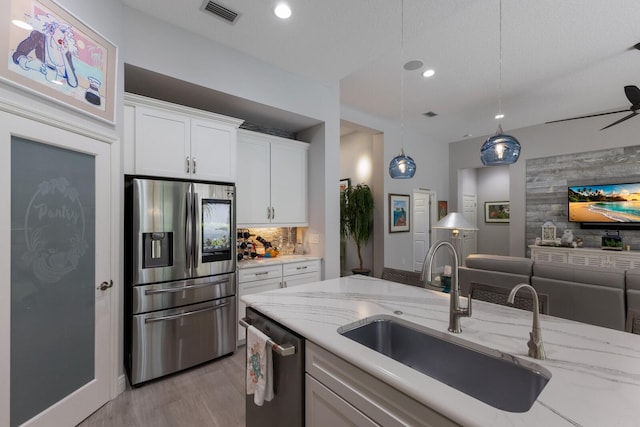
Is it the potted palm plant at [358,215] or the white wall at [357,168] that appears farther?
the white wall at [357,168]

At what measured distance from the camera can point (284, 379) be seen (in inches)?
57.3

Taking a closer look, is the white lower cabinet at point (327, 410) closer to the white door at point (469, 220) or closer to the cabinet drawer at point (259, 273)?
the cabinet drawer at point (259, 273)

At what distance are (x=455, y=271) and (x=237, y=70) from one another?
9.26ft

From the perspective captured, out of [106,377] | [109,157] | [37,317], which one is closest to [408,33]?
[109,157]

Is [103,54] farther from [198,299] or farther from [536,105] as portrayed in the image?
[536,105]

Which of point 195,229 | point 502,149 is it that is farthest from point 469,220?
point 195,229

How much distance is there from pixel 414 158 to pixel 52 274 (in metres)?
6.26

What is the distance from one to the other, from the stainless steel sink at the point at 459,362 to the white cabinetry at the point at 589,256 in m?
4.94

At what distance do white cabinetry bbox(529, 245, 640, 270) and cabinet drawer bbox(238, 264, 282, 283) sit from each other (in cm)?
464

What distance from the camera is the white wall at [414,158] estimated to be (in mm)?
5664

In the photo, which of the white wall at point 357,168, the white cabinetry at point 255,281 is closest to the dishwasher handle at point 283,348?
the white cabinetry at point 255,281

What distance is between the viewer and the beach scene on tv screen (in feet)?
17.0

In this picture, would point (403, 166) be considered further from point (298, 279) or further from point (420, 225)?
point (420, 225)

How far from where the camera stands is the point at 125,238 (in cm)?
241
